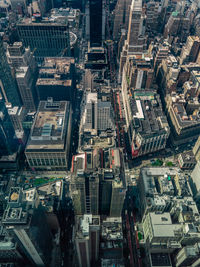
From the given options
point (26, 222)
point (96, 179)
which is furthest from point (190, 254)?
point (26, 222)

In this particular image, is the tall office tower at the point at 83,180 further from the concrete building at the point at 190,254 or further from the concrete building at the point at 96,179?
the concrete building at the point at 190,254

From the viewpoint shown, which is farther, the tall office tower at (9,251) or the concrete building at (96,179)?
the concrete building at (96,179)

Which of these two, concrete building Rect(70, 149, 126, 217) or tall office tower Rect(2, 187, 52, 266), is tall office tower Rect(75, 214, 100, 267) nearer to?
concrete building Rect(70, 149, 126, 217)

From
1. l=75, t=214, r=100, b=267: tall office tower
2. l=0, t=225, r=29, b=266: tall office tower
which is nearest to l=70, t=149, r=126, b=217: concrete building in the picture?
l=75, t=214, r=100, b=267: tall office tower

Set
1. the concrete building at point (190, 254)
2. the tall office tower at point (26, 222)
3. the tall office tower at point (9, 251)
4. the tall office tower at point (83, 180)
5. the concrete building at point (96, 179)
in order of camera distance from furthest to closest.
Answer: the concrete building at point (190, 254) < the concrete building at point (96, 179) < the tall office tower at point (83, 180) < the tall office tower at point (9, 251) < the tall office tower at point (26, 222)

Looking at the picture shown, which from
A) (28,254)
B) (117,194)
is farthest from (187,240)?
(28,254)

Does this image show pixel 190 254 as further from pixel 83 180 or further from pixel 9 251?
pixel 9 251

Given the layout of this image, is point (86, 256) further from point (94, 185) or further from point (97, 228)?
point (94, 185)

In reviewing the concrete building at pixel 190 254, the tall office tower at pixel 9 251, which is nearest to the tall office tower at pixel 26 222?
the tall office tower at pixel 9 251
